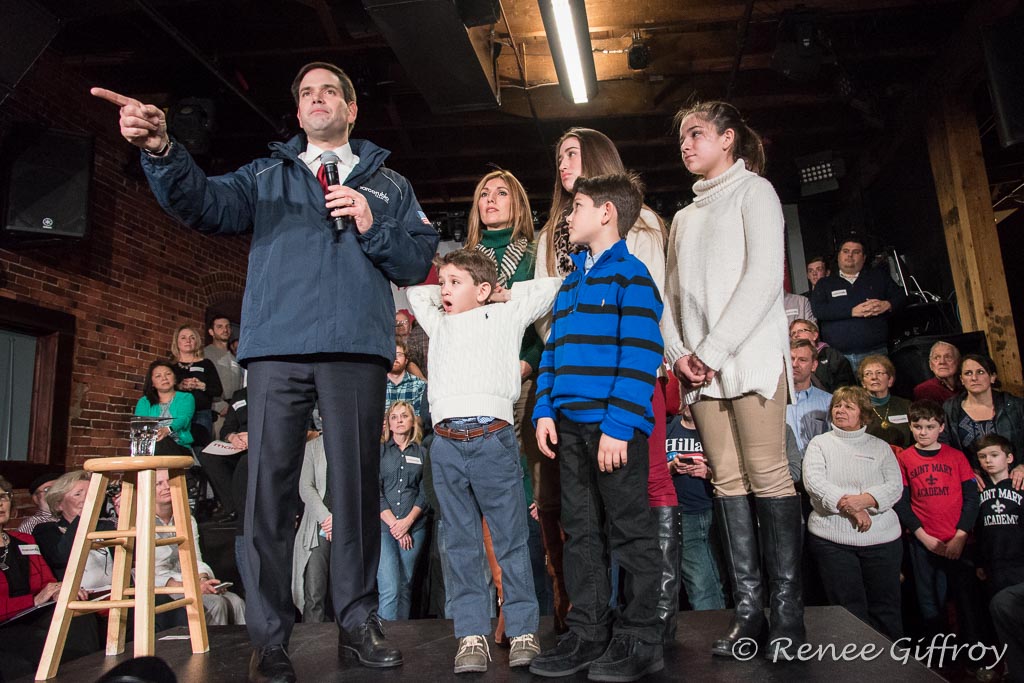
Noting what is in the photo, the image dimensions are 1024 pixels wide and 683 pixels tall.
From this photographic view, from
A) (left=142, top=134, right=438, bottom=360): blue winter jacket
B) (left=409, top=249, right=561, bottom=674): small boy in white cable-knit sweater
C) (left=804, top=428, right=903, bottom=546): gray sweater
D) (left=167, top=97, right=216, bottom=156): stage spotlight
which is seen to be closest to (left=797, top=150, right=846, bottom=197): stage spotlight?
(left=804, top=428, right=903, bottom=546): gray sweater

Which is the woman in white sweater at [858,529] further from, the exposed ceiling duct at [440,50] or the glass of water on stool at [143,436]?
the exposed ceiling duct at [440,50]

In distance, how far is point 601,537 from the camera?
6.37 ft

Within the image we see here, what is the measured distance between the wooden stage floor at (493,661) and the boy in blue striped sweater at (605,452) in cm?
9

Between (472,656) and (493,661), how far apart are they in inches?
5.3

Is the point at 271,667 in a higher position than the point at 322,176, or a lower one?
lower

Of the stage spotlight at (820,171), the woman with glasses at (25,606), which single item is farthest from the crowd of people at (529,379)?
the stage spotlight at (820,171)

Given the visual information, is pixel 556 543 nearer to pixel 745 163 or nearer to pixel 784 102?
pixel 745 163

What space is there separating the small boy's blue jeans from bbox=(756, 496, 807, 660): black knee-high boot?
0.61 meters

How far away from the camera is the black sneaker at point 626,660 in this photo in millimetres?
1704

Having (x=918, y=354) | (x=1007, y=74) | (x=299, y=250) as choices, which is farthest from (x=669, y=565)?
(x=1007, y=74)

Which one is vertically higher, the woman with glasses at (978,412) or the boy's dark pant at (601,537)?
the woman with glasses at (978,412)

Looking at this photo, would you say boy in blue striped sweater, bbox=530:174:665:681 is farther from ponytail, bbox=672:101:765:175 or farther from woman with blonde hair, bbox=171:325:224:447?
woman with blonde hair, bbox=171:325:224:447

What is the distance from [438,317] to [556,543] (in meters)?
0.77

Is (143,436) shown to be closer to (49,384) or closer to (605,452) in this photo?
(605,452)
